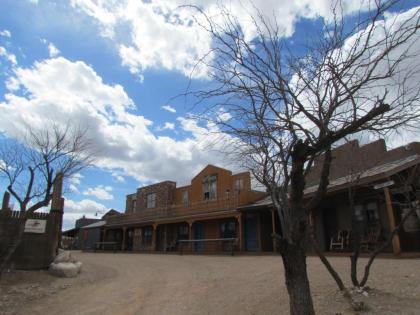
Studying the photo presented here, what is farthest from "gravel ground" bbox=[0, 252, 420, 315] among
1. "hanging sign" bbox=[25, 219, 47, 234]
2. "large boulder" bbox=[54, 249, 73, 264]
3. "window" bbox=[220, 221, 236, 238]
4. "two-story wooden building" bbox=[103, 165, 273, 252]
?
"window" bbox=[220, 221, 236, 238]

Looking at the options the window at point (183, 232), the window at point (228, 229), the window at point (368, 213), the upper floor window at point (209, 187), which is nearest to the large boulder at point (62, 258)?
the window at point (368, 213)

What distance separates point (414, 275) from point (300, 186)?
16.9 ft

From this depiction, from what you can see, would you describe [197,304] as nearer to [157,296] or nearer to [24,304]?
[157,296]

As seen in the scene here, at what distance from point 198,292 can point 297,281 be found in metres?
4.80

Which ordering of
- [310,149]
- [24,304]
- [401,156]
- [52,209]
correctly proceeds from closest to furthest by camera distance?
[310,149]
[24,304]
[52,209]
[401,156]

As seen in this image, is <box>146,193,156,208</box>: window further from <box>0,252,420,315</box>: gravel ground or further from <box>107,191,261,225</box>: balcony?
<box>0,252,420,315</box>: gravel ground

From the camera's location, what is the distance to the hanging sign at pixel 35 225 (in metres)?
12.7

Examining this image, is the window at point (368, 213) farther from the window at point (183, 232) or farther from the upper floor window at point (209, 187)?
the window at point (183, 232)

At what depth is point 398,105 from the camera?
17.2 feet

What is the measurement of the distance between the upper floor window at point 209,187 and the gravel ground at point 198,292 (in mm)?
15121

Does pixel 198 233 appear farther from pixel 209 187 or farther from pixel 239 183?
pixel 239 183

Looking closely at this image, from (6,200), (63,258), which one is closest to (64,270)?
(63,258)

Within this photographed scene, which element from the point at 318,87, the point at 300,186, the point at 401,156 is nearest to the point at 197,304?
the point at 300,186

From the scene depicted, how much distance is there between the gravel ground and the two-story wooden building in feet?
31.6
